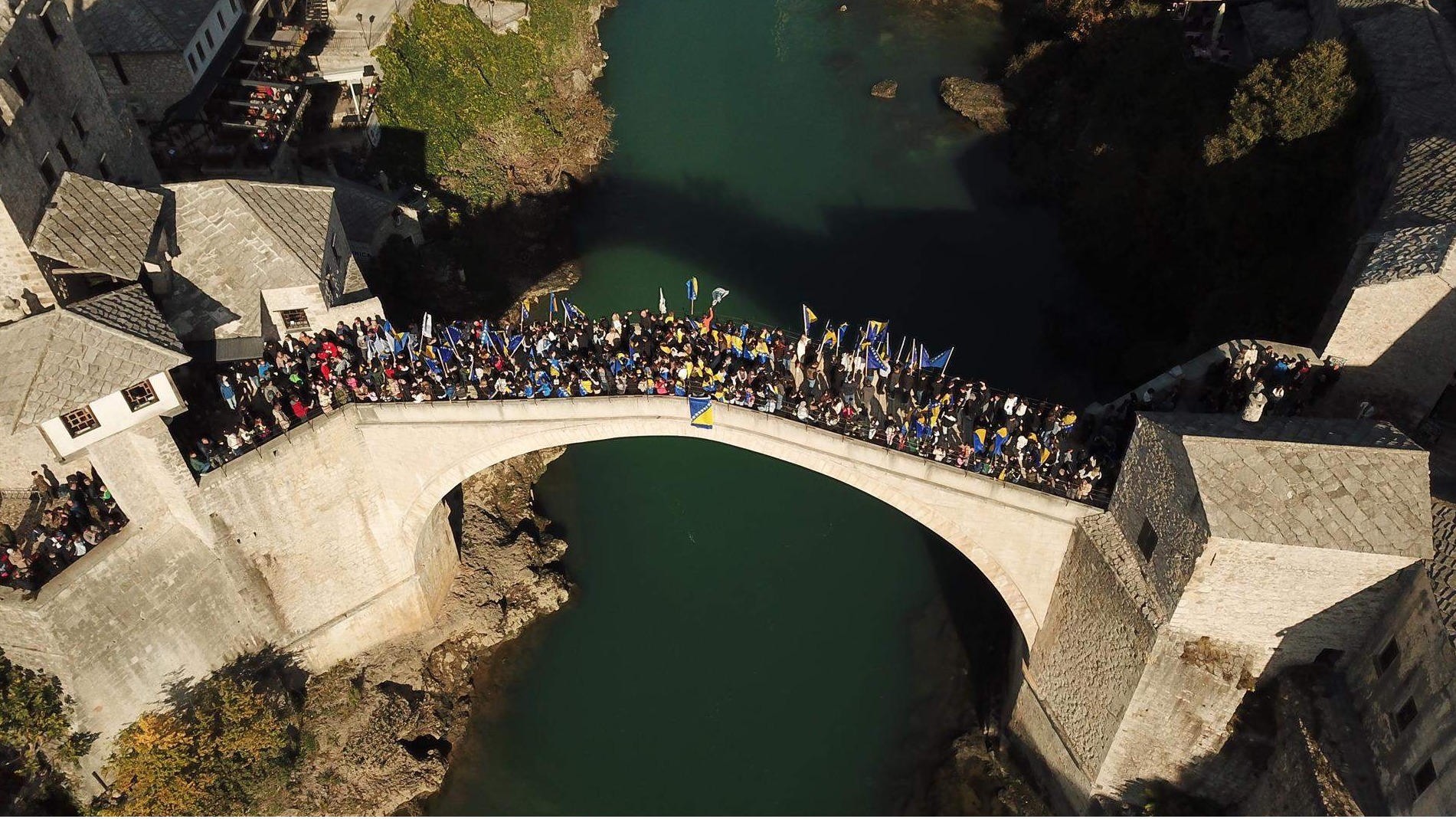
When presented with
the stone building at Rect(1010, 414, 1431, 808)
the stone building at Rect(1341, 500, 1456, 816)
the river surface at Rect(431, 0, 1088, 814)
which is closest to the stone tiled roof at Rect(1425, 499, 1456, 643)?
the stone building at Rect(1341, 500, 1456, 816)

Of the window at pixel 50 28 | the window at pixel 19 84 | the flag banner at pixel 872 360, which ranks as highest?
the window at pixel 50 28

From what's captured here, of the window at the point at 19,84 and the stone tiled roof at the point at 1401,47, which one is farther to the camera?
the stone tiled roof at the point at 1401,47

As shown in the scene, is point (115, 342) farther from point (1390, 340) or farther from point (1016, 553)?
point (1390, 340)

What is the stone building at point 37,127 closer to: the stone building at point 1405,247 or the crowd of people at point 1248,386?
the crowd of people at point 1248,386

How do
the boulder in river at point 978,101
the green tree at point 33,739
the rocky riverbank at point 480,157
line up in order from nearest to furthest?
the green tree at point 33,739, the rocky riverbank at point 480,157, the boulder in river at point 978,101

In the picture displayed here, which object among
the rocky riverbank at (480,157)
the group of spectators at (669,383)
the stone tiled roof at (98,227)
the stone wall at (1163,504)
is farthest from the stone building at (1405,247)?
the stone tiled roof at (98,227)

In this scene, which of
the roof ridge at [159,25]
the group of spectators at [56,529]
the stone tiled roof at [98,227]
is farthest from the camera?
the roof ridge at [159,25]
